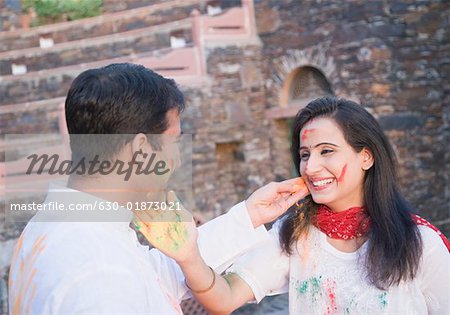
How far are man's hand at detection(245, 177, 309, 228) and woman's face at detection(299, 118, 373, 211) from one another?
0.19 feet

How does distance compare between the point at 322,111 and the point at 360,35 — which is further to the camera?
the point at 360,35

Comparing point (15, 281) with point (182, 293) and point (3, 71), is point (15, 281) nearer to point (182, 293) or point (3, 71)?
point (182, 293)

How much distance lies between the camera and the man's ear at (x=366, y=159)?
7.79 ft

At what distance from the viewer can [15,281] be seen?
1.54 metres

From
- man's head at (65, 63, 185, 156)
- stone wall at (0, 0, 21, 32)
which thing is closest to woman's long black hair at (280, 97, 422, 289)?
man's head at (65, 63, 185, 156)

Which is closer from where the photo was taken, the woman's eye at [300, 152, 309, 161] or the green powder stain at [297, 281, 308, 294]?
the green powder stain at [297, 281, 308, 294]

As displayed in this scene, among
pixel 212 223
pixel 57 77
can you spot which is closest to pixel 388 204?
pixel 212 223

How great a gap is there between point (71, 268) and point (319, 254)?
48.6 inches

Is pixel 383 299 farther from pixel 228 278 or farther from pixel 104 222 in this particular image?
pixel 104 222

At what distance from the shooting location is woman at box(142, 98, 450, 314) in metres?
2.17

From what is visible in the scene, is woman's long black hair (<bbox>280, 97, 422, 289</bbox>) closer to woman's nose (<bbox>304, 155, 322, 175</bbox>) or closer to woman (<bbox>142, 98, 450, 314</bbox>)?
woman (<bbox>142, 98, 450, 314</bbox>)

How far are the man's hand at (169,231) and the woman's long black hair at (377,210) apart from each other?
726mm

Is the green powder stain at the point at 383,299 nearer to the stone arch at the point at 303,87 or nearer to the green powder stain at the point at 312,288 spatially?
the green powder stain at the point at 312,288

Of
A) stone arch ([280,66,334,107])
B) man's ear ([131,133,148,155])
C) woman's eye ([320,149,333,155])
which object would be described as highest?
man's ear ([131,133,148,155])
